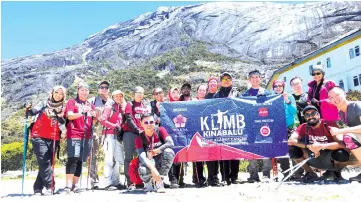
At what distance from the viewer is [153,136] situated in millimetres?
6562

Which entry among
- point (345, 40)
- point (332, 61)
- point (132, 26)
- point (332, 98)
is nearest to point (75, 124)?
point (332, 98)

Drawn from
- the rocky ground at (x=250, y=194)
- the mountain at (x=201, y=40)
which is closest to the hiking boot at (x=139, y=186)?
the rocky ground at (x=250, y=194)

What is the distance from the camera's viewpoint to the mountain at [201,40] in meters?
99.8

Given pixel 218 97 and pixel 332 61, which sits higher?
pixel 332 61

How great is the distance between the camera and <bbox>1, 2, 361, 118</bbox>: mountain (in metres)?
99.8

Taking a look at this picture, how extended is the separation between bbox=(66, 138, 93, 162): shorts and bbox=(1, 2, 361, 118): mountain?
85.1 metres

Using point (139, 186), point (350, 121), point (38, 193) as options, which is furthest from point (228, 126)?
point (38, 193)

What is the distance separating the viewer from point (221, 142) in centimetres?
759

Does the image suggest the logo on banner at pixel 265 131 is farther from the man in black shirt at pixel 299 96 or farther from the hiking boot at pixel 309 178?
the hiking boot at pixel 309 178

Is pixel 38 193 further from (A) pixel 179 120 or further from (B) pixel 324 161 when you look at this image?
(B) pixel 324 161

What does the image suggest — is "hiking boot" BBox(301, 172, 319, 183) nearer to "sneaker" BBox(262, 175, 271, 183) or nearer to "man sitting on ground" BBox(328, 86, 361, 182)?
"man sitting on ground" BBox(328, 86, 361, 182)

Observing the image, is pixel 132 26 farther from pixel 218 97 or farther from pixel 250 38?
pixel 218 97

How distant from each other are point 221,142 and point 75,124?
3.02 m

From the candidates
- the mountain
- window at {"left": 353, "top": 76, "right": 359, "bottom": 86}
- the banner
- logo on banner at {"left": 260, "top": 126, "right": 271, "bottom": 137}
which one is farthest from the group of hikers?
the mountain
